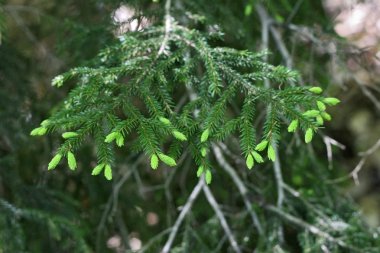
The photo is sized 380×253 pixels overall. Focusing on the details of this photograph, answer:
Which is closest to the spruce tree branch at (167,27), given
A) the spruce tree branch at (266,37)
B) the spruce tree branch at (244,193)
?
the spruce tree branch at (266,37)

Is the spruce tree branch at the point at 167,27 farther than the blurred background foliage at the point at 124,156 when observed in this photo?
No

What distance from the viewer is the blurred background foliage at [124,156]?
247cm

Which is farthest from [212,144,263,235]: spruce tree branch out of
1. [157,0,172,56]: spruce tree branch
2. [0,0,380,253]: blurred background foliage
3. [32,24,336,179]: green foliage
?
[32,24,336,179]: green foliage

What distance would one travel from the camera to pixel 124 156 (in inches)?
147

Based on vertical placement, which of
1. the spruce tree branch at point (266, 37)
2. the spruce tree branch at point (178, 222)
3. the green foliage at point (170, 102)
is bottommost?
the spruce tree branch at point (178, 222)

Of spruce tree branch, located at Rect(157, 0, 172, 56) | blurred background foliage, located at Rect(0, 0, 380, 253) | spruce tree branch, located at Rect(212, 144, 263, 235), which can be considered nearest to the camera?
spruce tree branch, located at Rect(157, 0, 172, 56)

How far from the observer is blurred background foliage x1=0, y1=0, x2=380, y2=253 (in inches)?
97.3

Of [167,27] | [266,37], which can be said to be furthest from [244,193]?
[167,27]

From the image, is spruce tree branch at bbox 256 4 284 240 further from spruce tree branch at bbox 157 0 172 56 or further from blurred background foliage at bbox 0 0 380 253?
spruce tree branch at bbox 157 0 172 56

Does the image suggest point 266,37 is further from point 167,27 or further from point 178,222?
point 178,222

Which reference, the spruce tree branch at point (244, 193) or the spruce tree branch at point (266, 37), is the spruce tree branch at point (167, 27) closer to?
the spruce tree branch at point (266, 37)

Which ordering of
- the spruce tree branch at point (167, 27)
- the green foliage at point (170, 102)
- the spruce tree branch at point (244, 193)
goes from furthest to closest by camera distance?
the spruce tree branch at point (244, 193) → the spruce tree branch at point (167, 27) → the green foliage at point (170, 102)

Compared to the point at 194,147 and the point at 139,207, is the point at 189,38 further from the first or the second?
the point at 139,207

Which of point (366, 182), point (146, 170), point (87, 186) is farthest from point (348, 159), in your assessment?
point (87, 186)
